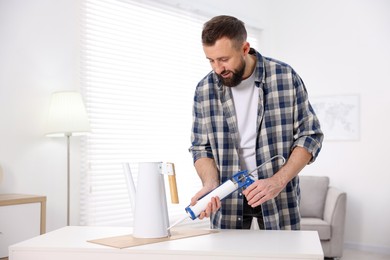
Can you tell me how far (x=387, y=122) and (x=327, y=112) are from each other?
0.65 meters

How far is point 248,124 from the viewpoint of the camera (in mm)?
2184

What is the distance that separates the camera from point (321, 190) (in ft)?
16.8

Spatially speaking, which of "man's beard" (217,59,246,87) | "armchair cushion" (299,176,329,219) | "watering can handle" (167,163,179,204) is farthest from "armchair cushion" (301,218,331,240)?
"watering can handle" (167,163,179,204)

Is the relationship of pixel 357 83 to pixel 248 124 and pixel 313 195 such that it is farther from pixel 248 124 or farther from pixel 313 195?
pixel 248 124

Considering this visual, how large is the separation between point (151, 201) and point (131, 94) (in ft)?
8.39

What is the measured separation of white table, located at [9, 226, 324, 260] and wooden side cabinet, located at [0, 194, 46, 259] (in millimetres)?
1157

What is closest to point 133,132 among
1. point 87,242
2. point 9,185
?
point 9,185

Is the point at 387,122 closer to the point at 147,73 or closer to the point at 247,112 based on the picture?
the point at 147,73

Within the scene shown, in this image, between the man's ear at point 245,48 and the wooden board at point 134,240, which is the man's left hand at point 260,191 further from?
the man's ear at point 245,48

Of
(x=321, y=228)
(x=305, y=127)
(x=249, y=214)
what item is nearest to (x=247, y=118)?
(x=305, y=127)

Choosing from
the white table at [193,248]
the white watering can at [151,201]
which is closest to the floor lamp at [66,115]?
the white table at [193,248]

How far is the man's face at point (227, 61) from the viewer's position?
201cm

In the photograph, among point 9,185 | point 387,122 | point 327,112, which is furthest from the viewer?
point 327,112

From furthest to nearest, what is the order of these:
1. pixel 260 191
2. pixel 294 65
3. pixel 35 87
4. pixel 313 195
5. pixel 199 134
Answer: pixel 294 65 < pixel 313 195 < pixel 35 87 < pixel 199 134 < pixel 260 191
